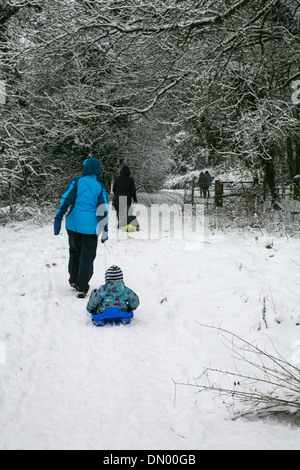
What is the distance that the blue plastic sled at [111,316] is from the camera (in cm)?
426

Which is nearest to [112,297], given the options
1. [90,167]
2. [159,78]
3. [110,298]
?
[110,298]

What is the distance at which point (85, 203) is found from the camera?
525 cm

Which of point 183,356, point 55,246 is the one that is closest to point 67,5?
point 55,246

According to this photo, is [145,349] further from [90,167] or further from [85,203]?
[90,167]

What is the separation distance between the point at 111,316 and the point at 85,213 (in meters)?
1.66

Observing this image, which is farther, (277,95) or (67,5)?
(277,95)

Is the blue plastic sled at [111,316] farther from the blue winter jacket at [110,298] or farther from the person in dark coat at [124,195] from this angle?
the person in dark coat at [124,195]

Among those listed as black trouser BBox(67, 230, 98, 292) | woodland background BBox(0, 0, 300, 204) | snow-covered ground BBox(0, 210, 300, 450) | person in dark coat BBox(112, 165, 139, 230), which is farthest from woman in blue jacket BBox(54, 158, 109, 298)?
person in dark coat BBox(112, 165, 139, 230)

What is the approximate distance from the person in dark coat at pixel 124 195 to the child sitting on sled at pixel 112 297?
6459 millimetres

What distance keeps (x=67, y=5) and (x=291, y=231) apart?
7.10m

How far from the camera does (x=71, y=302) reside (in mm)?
5070
